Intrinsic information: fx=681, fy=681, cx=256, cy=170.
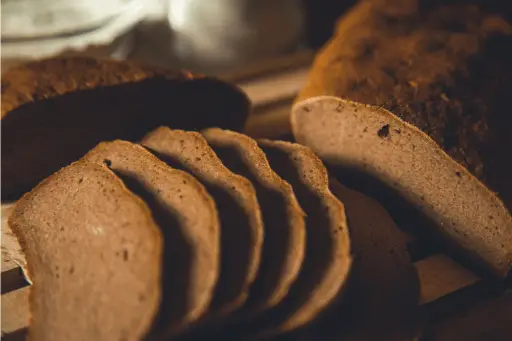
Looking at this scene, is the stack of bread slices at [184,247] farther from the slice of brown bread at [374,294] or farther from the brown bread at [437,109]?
the brown bread at [437,109]

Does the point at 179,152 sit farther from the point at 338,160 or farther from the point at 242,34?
the point at 242,34

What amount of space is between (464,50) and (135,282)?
1.78 metres

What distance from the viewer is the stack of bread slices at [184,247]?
2.14m

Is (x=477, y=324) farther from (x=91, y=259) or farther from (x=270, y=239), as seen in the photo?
(x=91, y=259)

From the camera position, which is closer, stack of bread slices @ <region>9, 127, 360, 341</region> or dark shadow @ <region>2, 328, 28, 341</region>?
stack of bread slices @ <region>9, 127, 360, 341</region>

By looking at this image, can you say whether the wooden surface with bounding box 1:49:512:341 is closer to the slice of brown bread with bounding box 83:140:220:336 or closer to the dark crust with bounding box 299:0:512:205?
the dark crust with bounding box 299:0:512:205

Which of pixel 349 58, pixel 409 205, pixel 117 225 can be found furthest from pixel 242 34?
pixel 117 225

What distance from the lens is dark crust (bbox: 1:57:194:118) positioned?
2850 mm

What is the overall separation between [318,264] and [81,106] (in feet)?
4.23

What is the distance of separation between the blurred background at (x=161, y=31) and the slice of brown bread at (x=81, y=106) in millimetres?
543

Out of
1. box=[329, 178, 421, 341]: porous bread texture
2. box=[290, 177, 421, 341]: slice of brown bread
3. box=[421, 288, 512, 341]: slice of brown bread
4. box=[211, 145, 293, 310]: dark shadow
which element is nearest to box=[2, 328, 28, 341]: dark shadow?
box=[211, 145, 293, 310]: dark shadow

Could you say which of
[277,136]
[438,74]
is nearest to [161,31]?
[277,136]

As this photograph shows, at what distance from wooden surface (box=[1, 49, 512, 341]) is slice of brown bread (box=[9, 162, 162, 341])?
0.10m

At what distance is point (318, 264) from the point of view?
7.66ft
